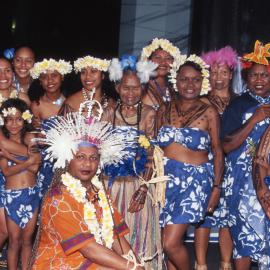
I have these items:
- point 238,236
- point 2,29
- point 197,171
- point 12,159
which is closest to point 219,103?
point 197,171

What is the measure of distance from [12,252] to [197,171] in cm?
164

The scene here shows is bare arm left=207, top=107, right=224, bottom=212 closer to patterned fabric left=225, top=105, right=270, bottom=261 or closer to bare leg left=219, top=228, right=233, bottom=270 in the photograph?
patterned fabric left=225, top=105, right=270, bottom=261

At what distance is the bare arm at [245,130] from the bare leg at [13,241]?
1855 millimetres

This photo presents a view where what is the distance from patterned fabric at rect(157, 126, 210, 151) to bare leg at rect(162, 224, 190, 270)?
640 millimetres

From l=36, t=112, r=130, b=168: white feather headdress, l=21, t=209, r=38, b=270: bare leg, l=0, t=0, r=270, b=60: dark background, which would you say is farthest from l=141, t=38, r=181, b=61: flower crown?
l=0, t=0, r=270, b=60: dark background

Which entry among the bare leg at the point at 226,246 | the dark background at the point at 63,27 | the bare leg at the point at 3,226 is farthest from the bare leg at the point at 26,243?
the dark background at the point at 63,27

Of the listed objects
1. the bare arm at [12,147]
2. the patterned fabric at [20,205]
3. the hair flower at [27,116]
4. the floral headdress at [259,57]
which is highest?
the floral headdress at [259,57]

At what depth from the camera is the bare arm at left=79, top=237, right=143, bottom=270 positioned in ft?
14.3

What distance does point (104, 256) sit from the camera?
439cm

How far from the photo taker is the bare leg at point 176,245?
6.23 meters

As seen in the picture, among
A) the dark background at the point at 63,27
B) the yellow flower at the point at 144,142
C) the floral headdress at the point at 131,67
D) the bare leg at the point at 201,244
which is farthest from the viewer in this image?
the dark background at the point at 63,27

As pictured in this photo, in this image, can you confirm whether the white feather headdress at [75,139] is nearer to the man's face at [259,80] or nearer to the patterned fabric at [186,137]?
the patterned fabric at [186,137]

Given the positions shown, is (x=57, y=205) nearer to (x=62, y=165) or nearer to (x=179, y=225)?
(x=62, y=165)

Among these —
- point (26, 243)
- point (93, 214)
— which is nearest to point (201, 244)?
point (26, 243)
